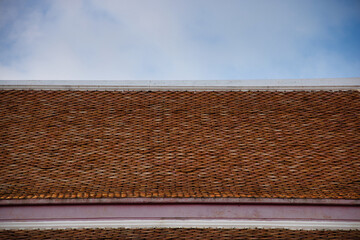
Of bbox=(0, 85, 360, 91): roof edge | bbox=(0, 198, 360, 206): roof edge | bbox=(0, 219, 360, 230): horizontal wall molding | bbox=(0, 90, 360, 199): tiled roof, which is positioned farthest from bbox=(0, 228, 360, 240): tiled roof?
bbox=(0, 85, 360, 91): roof edge

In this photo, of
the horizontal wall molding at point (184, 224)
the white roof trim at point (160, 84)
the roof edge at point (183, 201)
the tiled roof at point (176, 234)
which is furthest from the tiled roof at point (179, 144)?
the tiled roof at point (176, 234)

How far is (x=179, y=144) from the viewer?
7.52m

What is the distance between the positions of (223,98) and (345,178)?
4.10 m

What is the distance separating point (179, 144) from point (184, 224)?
220cm

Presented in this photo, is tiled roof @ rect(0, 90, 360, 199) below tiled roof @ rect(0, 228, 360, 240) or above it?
above

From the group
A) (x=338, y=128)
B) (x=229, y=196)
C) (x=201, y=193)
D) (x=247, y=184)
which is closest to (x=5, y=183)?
(x=201, y=193)

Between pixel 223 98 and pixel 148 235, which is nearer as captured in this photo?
pixel 148 235

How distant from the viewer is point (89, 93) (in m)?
9.06

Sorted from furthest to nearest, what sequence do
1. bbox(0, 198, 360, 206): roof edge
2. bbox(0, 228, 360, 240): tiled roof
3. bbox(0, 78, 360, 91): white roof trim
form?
bbox(0, 78, 360, 91): white roof trim → bbox(0, 198, 360, 206): roof edge → bbox(0, 228, 360, 240): tiled roof

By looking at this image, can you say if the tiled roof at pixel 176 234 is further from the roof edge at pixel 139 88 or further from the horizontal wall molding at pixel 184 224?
the roof edge at pixel 139 88

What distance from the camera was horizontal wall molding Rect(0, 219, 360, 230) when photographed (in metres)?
6.08

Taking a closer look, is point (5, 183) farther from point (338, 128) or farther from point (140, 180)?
point (338, 128)

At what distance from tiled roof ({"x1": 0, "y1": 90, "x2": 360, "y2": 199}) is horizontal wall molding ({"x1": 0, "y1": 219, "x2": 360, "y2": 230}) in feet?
2.10

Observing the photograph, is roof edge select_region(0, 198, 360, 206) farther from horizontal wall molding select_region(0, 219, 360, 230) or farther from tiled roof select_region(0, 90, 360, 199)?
horizontal wall molding select_region(0, 219, 360, 230)
